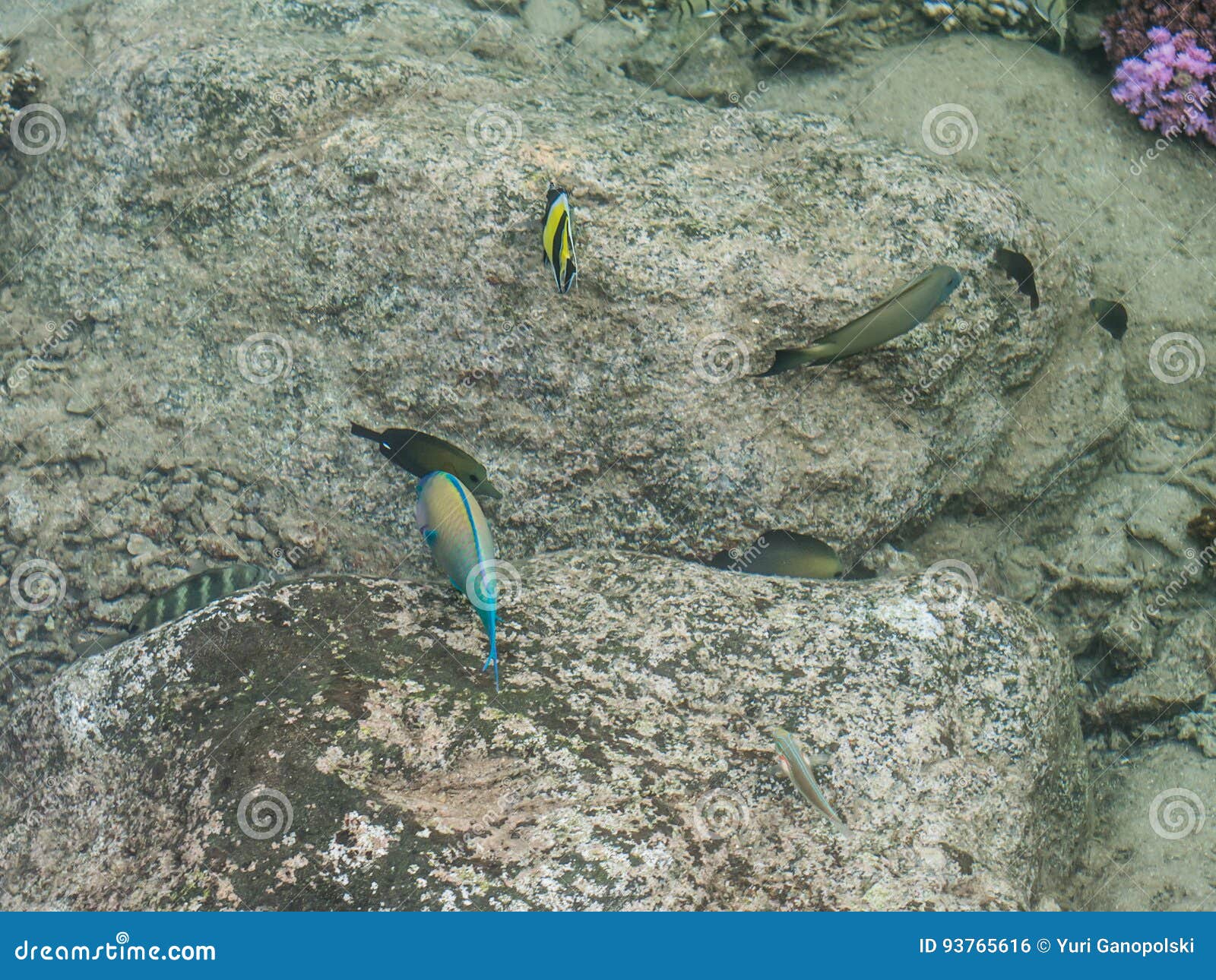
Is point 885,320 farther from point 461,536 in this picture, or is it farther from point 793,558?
point 461,536

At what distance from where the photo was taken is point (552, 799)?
8.63ft

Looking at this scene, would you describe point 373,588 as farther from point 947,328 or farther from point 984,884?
point 947,328

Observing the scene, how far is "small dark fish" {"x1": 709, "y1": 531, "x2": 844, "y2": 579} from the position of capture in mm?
3738

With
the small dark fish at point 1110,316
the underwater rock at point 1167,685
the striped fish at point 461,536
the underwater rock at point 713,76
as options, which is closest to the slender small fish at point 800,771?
the striped fish at point 461,536

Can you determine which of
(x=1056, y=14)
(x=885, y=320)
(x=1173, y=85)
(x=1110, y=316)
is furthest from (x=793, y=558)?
(x=1056, y=14)

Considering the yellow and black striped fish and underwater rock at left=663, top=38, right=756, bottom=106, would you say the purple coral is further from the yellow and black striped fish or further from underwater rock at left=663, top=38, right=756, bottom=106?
the yellow and black striped fish

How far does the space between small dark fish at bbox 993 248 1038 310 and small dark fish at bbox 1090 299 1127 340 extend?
0.58 meters

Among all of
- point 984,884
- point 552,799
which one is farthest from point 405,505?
point 984,884

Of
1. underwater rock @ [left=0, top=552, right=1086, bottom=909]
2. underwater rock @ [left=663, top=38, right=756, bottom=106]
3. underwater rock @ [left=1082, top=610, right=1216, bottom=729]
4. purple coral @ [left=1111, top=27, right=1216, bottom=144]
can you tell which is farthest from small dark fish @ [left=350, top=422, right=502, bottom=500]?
A: purple coral @ [left=1111, top=27, right=1216, bottom=144]

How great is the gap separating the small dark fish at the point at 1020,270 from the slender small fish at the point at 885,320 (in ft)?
2.57

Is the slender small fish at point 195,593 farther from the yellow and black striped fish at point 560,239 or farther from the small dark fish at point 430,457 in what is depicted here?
the yellow and black striped fish at point 560,239

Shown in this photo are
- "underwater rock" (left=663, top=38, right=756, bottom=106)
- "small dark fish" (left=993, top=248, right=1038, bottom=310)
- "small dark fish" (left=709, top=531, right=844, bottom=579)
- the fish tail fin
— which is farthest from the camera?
"underwater rock" (left=663, top=38, right=756, bottom=106)

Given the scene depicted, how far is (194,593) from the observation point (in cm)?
366

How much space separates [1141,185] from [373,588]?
480 cm
